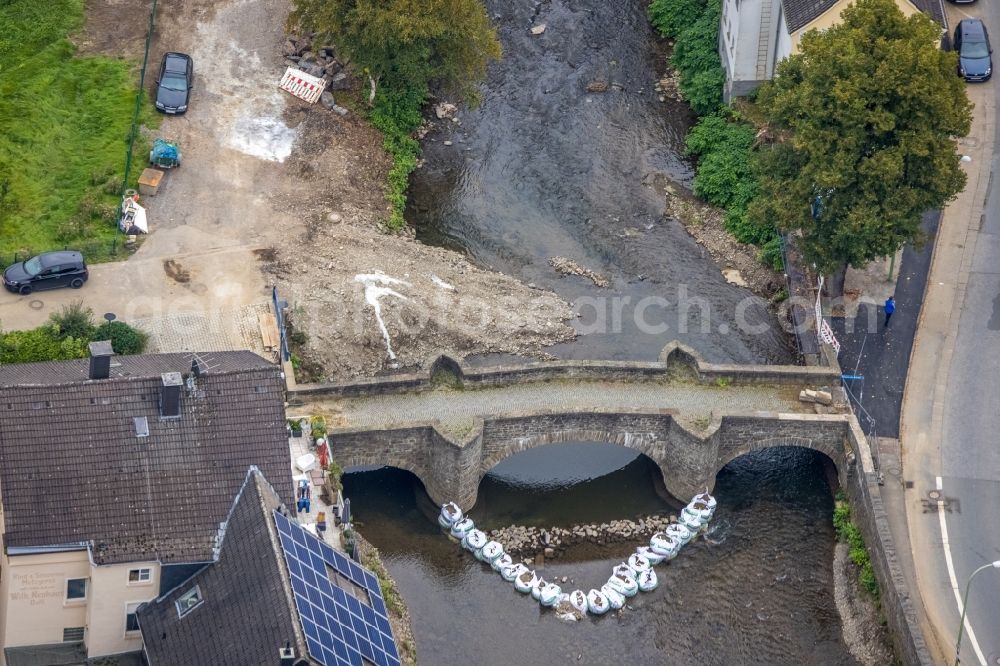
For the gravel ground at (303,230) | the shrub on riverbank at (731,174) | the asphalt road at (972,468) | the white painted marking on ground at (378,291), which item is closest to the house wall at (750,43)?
the shrub on riverbank at (731,174)

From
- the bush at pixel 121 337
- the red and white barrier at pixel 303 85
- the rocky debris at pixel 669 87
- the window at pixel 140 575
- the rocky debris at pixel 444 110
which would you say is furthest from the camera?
the rocky debris at pixel 669 87

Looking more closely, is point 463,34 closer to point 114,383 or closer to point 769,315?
point 769,315

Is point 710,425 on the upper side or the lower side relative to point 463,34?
lower

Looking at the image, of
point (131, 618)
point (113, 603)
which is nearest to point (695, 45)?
point (131, 618)

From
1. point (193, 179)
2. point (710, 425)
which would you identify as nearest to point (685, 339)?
point (710, 425)

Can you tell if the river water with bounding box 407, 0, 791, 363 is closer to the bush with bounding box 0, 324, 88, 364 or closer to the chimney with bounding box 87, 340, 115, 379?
the bush with bounding box 0, 324, 88, 364

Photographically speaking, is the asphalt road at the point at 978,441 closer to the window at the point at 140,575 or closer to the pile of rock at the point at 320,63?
the window at the point at 140,575

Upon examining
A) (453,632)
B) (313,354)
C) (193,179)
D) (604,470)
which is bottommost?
(453,632)
